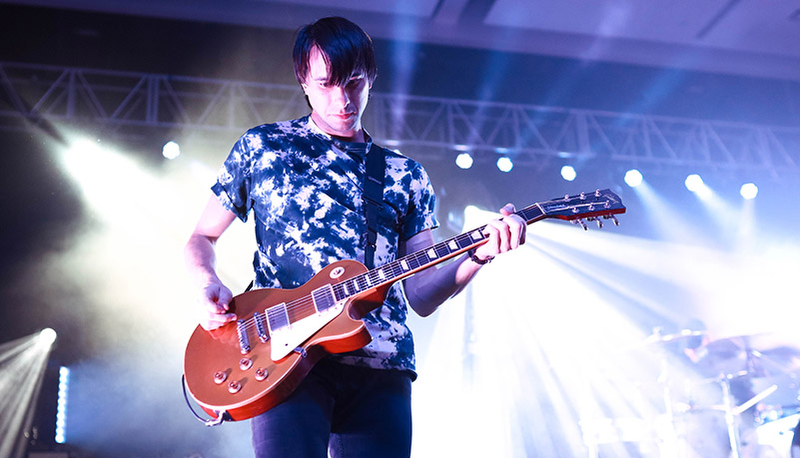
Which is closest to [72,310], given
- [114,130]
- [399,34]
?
[114,130]

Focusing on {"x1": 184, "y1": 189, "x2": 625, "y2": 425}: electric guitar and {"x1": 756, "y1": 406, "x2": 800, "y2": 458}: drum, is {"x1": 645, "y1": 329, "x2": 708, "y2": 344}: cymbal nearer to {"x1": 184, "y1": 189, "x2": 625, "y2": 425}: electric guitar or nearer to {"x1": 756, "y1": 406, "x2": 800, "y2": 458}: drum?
{"x1": 756, "y1": 406, "x2": 800, "y2": 458}: drum

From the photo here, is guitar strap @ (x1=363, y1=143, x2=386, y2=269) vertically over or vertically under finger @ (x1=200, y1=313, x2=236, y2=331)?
over

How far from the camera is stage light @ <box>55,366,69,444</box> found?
808 centimetres

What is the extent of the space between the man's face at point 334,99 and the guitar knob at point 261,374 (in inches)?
35.2

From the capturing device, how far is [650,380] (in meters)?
7.61

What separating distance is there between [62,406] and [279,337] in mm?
7771

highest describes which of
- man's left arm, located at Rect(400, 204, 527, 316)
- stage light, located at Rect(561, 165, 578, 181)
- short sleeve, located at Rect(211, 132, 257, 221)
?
stage light, located at Rect(561, 165, 578, 181)

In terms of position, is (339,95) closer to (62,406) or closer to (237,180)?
(237,180)

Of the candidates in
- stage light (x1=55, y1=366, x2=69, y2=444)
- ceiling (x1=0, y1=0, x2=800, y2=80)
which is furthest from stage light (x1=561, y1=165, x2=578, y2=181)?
stage light (x1=55, y1=366, x2=69, y2=444)

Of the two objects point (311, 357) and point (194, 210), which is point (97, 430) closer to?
point (194, 210)

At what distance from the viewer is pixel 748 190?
10.5 meters

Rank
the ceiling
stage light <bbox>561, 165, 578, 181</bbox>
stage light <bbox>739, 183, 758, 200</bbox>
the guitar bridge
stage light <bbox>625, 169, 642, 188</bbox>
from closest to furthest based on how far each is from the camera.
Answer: the guitar bridge < the ceiling < stage light <bbox>561, 165, 578, 181</bbox> < stage light <bbox>625, 169, 642, 188</bbox> < stage light <bbox>739, 183, 758, 200</bbox>

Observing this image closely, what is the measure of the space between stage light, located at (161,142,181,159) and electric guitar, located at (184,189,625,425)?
7.08 meters

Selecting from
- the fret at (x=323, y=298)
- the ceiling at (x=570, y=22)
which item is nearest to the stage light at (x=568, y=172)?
the ceiling at (x=570, y=22)
